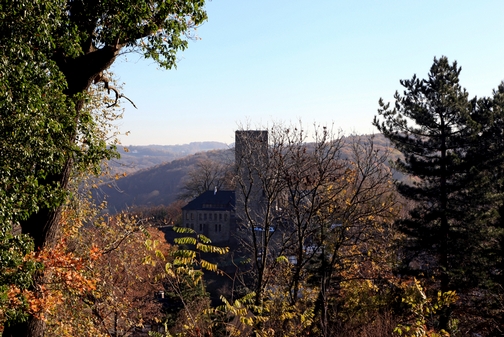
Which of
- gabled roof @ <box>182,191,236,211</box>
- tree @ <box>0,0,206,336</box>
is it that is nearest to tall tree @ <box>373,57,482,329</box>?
tree @ <box>0,0,206,336</box>

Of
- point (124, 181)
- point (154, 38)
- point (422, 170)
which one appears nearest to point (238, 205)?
point (422, 170)

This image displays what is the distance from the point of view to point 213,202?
54.3 meters

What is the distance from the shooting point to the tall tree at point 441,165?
1517 centimetres

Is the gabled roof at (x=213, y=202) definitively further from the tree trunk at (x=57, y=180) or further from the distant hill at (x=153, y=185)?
the distant hill at (x=153, y=185)

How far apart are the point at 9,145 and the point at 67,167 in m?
1.14

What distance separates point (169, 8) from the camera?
6.59m

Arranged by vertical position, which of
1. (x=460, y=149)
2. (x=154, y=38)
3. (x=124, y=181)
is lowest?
(x=124, y=181)

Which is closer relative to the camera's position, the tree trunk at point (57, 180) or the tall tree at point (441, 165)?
the tree trunk at point (57, 180)

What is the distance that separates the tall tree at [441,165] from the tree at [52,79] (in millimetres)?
11600

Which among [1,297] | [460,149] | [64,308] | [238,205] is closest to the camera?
[1,297]

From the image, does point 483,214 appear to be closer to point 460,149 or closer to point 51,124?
point 460,149

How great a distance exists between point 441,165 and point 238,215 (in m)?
7.85

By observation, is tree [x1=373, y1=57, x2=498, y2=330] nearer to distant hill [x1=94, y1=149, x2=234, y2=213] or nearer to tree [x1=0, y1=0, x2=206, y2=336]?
tree [x1=0, y1=0, x2=206, y2=336]

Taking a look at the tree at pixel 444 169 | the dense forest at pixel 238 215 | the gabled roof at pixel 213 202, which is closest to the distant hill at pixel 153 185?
the gabled roof at pixel 213 202
